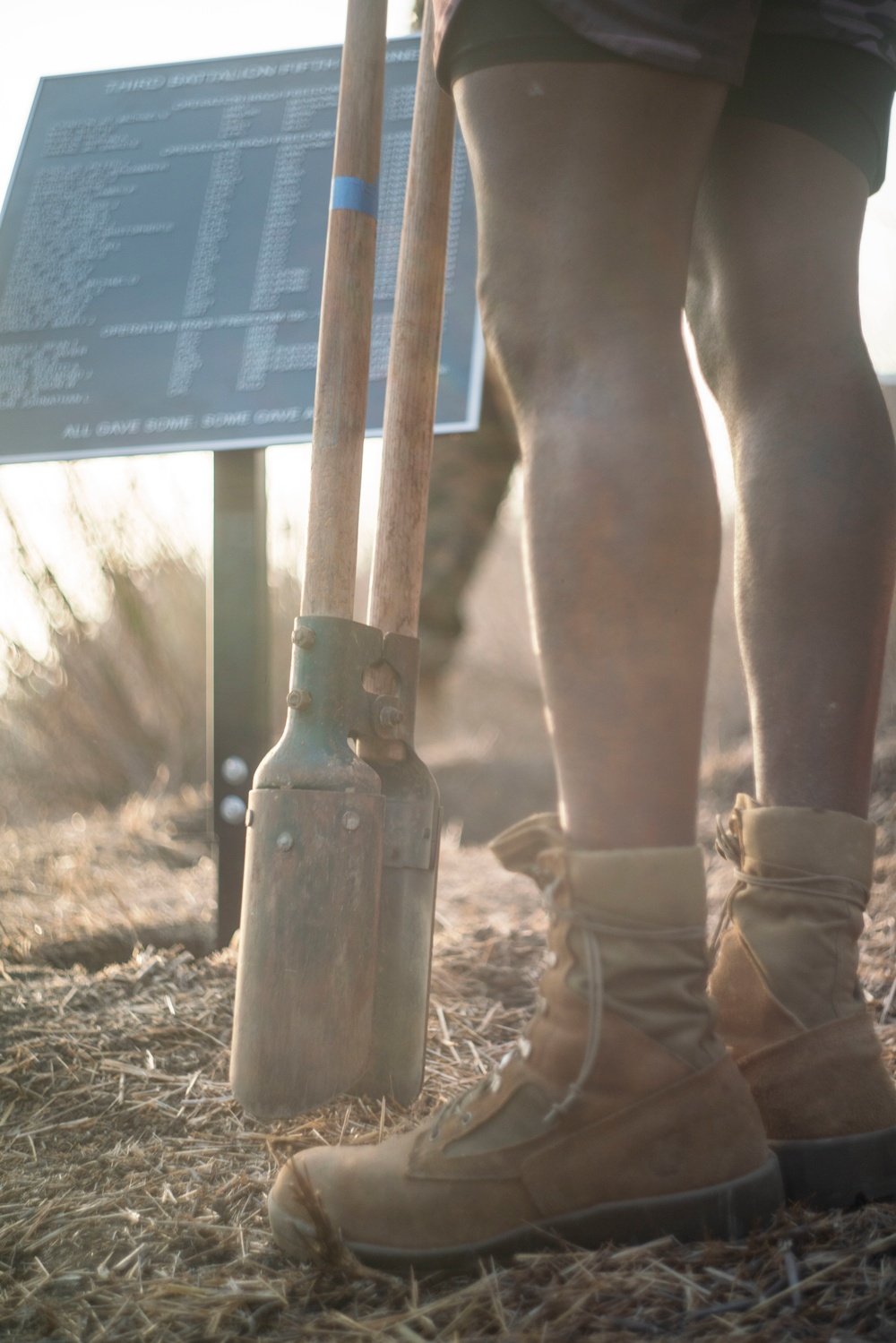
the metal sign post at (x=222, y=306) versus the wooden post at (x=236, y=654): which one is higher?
the metal sign post at (x=222, y=306)

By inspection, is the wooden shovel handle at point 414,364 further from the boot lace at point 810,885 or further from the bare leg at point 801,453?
the boot lace at point 810,885

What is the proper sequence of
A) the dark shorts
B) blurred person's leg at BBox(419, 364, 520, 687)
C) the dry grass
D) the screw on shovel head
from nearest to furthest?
the dry grass → the dark shorts → the screw on shovel head → blurred person's leg at BBox(419, 364, 520, 687)

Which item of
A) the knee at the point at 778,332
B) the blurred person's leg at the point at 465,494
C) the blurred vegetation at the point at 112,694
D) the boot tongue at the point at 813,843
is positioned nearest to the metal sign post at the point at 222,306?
the knee at the point at 778,332

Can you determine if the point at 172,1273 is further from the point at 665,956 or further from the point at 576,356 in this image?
the point at 576,356

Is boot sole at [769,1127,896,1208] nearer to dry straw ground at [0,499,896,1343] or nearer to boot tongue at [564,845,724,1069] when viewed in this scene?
dry straw ground at [0,499,896,1343]

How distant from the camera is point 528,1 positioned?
0.94 meters

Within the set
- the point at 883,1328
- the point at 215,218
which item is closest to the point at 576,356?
the point at 883,1328

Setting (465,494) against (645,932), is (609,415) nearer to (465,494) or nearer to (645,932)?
(645,932)

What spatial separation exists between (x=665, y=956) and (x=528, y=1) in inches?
35.1

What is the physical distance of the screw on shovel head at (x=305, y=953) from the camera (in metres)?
1.12

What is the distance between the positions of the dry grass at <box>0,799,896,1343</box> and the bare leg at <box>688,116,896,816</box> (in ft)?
1.54

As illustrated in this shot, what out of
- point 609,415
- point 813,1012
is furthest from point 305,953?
point 609,415

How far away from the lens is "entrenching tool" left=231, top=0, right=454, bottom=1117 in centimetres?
113

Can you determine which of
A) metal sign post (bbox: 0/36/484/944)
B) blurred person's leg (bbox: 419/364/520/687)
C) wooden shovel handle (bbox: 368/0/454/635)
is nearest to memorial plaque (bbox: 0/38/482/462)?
metal sign post (bbox: 0/36/484/944)
